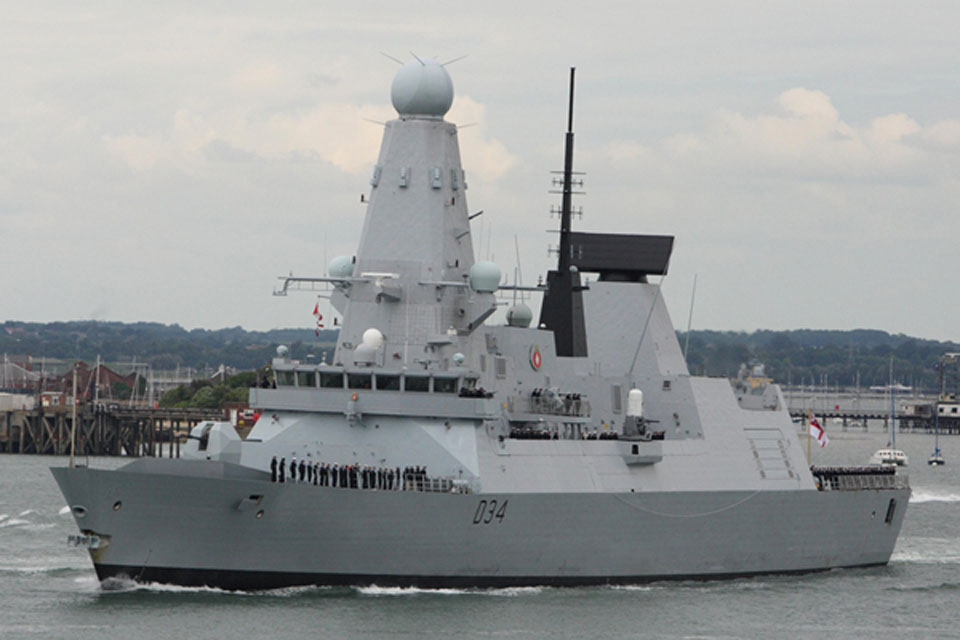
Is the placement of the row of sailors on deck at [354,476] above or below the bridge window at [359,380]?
below

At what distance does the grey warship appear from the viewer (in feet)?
98.6

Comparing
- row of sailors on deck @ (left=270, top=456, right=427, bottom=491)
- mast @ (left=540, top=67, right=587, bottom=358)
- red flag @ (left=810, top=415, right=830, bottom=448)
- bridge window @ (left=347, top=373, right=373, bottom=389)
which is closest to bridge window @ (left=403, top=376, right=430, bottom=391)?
bridge window @ (left=347, top=373, right=373, bottom=389)

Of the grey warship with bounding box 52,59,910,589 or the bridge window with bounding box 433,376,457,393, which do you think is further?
the bridge window with bounding box 433,376,457,393

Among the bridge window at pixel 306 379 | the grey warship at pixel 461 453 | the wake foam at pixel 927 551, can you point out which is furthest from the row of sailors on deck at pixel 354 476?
the wake foam at pixel 927 551

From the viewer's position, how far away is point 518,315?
36250mm

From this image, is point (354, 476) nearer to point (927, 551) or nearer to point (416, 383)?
point (416, 383)

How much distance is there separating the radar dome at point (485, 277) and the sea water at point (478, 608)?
529 centimetres

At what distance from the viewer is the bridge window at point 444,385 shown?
106ft

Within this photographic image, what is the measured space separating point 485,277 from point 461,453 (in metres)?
3.61

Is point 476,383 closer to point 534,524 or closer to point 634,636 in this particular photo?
point 534,524

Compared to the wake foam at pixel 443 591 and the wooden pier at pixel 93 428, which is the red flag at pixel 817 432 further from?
the wooden pier at pixel 93 428

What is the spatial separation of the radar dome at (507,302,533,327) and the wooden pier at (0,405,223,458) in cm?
5011

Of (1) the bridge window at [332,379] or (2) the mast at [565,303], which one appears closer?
(1) the bridge window at [332,379]

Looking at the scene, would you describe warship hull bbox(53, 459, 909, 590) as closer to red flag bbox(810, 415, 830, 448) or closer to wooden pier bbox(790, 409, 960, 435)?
red flag bbox(810, 415, 830, 448)
